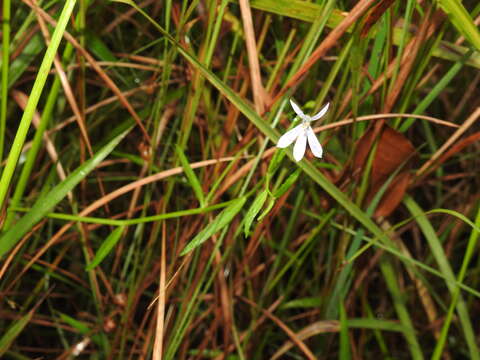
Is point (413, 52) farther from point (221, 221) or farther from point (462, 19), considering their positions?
point (221, 221)

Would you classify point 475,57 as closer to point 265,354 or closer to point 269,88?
point 269,88

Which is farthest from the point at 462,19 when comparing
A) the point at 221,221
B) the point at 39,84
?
the point at 39,84

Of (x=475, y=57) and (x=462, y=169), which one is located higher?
(x=462, y=169)

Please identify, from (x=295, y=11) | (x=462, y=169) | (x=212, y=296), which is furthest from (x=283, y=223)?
(x=462, y=169)

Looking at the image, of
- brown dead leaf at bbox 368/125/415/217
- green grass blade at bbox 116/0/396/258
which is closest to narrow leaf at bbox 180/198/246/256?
green grass blade at bbox 116/0/396/258

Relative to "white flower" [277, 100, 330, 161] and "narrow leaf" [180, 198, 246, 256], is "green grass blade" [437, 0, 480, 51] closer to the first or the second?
"white flower" [277, 100, 330, 161]
